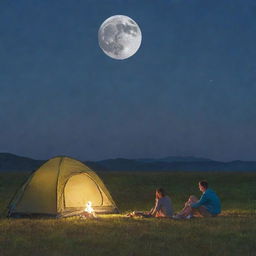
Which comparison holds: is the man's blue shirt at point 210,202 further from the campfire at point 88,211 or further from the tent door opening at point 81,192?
the tent door opening at point 81,192

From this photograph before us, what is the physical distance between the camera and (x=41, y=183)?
64.1ft

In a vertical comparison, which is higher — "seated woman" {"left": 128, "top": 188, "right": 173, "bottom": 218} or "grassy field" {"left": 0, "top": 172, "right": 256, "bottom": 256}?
"seated woman" {"left": 128, "top": 188, "right": 173, "bottom": 218}

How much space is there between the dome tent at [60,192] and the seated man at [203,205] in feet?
12.4

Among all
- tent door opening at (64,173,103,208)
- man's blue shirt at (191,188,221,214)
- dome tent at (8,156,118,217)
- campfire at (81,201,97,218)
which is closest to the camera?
man's blue shirt at (191,188,221,214)

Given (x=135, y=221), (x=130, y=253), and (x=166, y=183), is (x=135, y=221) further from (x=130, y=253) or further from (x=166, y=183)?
(x=166, y=183)

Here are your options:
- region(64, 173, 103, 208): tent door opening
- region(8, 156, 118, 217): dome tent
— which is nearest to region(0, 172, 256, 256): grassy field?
region(8, 156, 118, 217): dome tent

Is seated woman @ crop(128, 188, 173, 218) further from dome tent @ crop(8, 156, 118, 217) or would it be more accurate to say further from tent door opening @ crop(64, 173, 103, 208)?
tent door opening @ crop(64, 173, 103, 208)

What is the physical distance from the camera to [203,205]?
17.7m

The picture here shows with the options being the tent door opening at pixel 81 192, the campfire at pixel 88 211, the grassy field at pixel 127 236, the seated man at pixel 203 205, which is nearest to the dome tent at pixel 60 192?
the tent door opening at pixel 81 192

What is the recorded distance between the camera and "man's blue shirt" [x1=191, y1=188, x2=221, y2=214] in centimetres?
1742

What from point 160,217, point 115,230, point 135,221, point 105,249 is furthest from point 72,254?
point 160,217

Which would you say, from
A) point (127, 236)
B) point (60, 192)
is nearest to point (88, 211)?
point (60, 192)

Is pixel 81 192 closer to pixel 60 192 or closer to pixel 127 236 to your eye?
pixel 60 192

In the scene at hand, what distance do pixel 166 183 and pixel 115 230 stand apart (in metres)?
33.3
